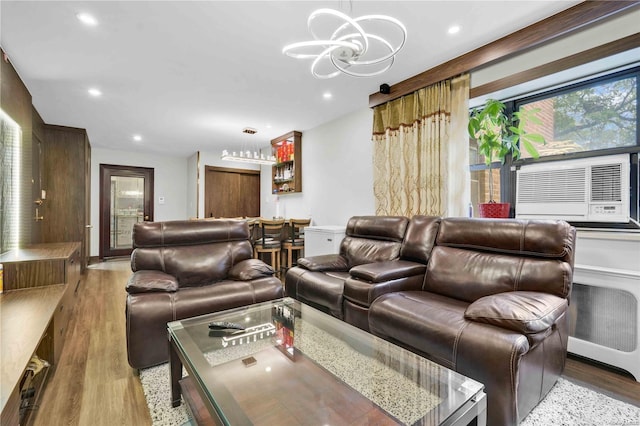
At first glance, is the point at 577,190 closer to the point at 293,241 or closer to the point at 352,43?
the point at 352,43

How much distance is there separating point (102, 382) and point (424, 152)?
346 cm

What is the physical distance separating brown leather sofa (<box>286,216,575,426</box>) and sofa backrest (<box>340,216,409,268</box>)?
148 mm

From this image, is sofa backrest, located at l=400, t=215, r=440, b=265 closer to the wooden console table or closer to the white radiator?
the white radiator

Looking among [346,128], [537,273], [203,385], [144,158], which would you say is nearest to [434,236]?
[537,273]

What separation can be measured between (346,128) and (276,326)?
3476 mm

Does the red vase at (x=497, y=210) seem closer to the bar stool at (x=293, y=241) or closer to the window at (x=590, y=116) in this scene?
the window at (x=590, y=116)

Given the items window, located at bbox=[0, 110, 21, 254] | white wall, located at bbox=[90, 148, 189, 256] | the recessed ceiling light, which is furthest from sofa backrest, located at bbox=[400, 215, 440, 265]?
white wall, located at bbox=[90, 148, 189, 256]

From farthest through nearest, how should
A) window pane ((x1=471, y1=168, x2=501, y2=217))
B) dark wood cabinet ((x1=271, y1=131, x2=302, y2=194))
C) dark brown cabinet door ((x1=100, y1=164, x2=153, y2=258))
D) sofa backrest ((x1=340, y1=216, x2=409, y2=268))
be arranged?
dark brown cabinet door ((x1=100, y1=164, x2=153, y2=258)) < dark wood cabinet ((x1=271, y1=131, x2=302, y2=194)) < window pane ((x1=471, y1=168, x2=501, y2=217)) < sofa backrest ((x1=340, y1=216, x2=409, y2=268))

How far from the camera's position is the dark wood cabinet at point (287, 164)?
5559 millimetres

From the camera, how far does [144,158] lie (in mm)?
7102

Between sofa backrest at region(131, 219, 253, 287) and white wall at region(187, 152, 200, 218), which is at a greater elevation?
white wall at region(187, 152, 200, 218)

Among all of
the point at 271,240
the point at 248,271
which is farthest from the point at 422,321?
the point at 271,240

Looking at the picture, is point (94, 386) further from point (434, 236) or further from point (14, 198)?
point (434, 236)

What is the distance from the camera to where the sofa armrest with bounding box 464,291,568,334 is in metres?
1.38
